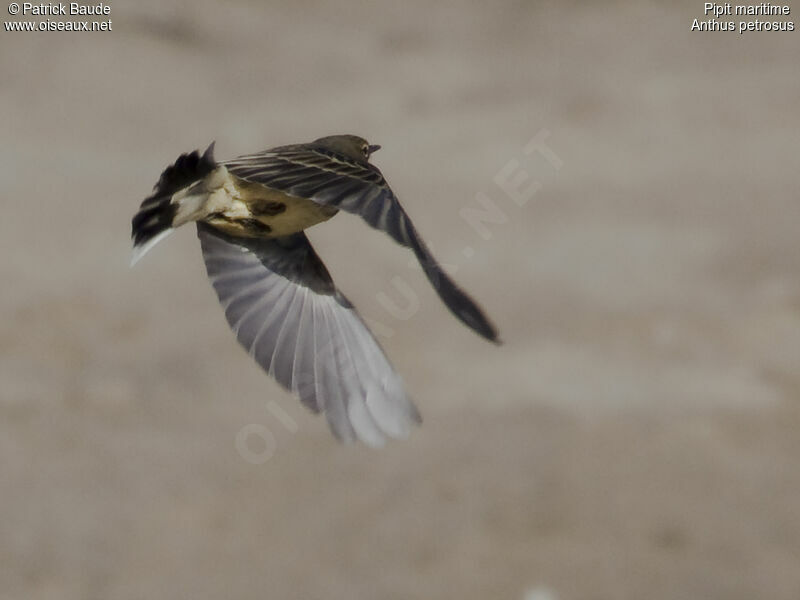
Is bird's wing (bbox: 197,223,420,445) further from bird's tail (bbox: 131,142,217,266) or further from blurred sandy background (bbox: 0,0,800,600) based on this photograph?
blurred sandy background (bbox: 0,0,800,600)

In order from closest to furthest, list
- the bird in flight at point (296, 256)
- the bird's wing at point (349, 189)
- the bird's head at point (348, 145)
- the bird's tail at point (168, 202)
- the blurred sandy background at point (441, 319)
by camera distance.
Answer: the bird's wing at point (349, 189)
the bird in flight at point (296, 256)
the bird's tail at point (168, 202)
the bird's head at point (348, 145)
the blurred sandy background at point (441, 319)

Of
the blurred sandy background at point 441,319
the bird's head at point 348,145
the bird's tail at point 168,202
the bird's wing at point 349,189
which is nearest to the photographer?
the bird's wing at point 349,189

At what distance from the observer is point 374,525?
309 inches

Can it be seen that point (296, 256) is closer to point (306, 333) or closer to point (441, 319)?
point (306, 333)

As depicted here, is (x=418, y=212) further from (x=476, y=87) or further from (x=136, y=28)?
(x=136, y=28)

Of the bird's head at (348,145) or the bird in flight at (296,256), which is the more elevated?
the bird's head at (348,145)

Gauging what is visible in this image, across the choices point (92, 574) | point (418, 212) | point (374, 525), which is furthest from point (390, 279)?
point (92, 574)

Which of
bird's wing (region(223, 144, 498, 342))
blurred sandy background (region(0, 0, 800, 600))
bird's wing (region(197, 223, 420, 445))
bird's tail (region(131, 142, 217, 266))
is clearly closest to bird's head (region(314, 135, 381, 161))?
bird's wing (region(197, 223, 420, 445))

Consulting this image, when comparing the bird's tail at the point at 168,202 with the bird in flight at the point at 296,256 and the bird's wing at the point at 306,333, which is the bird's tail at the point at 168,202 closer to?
the bird in flight at the point at 296,256

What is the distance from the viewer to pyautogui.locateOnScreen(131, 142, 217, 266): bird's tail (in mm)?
4441

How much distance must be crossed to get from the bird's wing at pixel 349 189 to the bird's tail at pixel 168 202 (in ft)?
0.39

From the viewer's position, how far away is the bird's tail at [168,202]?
4.44m

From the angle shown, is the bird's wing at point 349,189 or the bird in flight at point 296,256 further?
the bird in flight at point 296,256

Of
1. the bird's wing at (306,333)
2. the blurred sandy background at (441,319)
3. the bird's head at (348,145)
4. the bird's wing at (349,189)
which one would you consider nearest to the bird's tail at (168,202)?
the bird's wing at (349,189)
